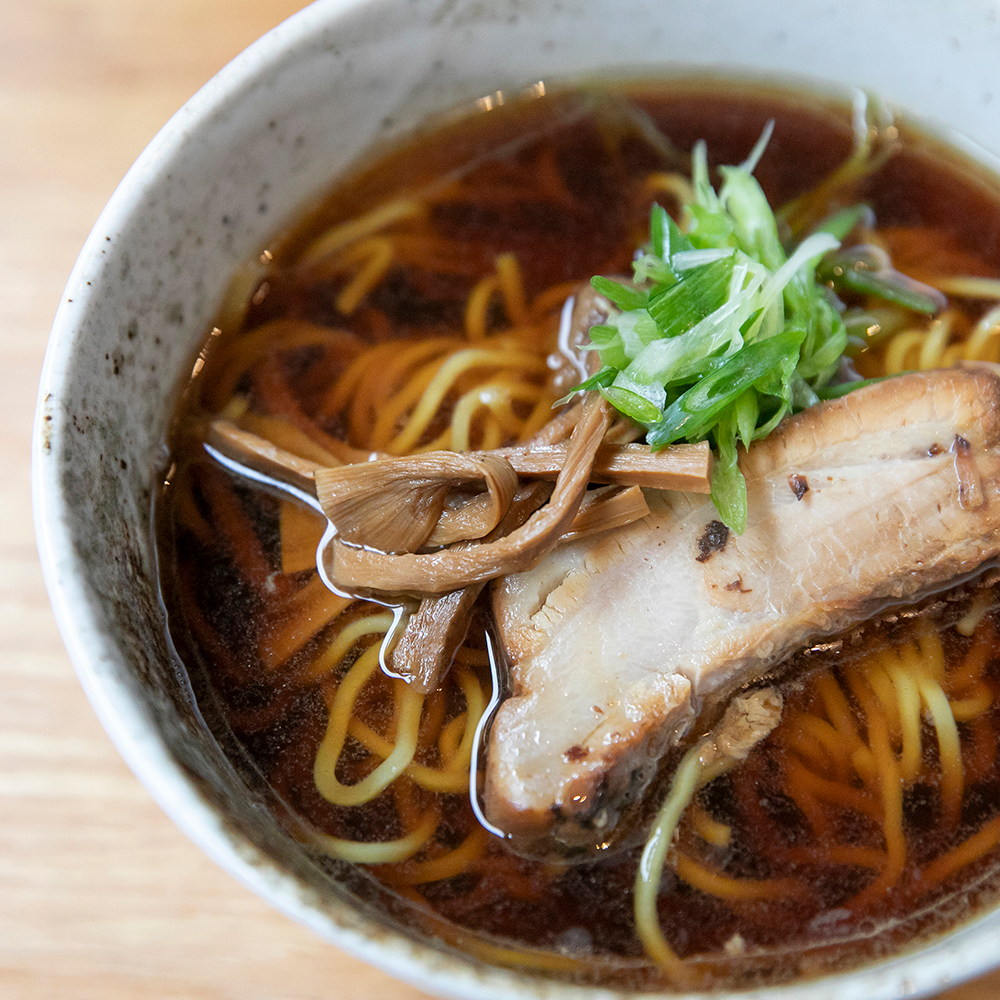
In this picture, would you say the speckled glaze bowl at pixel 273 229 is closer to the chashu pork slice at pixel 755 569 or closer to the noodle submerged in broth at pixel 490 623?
the noodle submerged in broth at pixel 490 623

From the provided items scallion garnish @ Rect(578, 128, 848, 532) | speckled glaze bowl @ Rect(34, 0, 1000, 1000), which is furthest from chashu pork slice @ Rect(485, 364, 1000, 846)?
speckled glaze bowl @ Rect(34, 0, 1000, 1000)

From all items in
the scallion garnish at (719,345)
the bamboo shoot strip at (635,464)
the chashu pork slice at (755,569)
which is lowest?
the chashu pork slice at (755,569)

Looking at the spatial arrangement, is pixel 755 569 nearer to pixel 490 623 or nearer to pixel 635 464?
pixel 635 464

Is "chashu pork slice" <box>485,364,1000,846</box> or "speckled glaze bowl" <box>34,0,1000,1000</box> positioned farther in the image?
"chashu pork slice" <box>485,364,1000,846</box>

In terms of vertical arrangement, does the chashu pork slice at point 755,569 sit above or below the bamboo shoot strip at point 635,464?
below


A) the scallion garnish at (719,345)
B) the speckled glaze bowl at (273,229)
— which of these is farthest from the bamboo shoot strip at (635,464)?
the speckled glaze bowl at (273,229)

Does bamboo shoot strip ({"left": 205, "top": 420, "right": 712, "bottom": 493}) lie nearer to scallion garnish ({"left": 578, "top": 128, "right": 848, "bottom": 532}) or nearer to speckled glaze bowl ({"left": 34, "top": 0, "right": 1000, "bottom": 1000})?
scallion garnish ({"left": 578, "top": 128, "right": 848, "bottom": 532})

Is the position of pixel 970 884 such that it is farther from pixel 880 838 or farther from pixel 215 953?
pixel 215 953

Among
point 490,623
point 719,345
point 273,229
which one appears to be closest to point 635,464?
point 719,345
